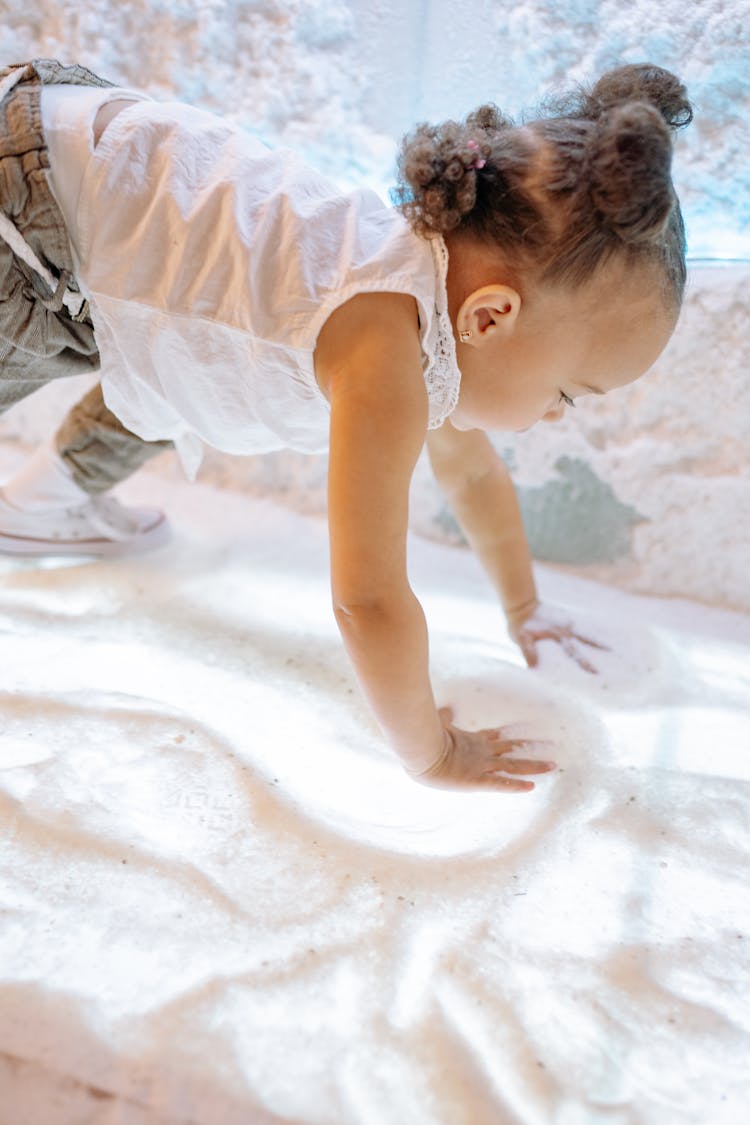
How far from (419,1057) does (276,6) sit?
3.75ft

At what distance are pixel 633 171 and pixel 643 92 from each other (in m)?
0.13

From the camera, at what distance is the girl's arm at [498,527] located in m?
0.98

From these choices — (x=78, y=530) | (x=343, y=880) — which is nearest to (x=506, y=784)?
(x=343, y=880)

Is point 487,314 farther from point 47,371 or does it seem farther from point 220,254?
point 47,371

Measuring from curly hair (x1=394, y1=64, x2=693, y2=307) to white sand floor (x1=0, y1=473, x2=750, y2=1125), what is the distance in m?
0.41

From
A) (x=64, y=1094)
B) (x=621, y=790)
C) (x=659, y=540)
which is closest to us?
(x=64, y=1094)

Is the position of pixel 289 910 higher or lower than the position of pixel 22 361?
lower

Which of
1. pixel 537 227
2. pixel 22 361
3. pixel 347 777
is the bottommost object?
pixel 347 777

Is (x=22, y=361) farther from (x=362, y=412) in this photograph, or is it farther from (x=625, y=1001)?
(x=625, y=1001)

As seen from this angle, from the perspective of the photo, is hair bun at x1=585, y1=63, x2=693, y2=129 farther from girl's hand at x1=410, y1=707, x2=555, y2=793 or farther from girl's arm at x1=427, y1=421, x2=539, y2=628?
girl's hand at x1=410, y1=707, x2=555, y2=793

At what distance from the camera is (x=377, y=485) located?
67 centimetres

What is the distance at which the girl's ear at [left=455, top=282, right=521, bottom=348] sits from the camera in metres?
0.69

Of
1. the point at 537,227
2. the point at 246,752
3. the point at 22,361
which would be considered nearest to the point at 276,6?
the point at 22,361

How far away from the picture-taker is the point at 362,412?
2.21 feet
